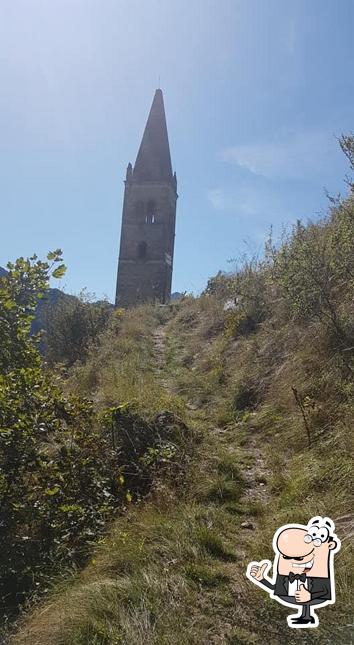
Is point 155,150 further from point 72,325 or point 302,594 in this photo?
point 302,594

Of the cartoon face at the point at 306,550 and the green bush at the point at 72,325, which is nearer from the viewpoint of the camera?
the cartoon face at the point at 306,550

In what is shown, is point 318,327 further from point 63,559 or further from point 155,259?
point 155,259

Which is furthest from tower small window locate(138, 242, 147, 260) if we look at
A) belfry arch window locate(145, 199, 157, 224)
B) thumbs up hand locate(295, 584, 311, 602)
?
thumbs up hand locate(295, 584, 311, 602)

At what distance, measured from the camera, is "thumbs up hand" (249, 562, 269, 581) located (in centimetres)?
242

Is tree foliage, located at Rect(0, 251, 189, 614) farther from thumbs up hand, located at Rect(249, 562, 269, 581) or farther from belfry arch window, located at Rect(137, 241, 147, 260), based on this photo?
belfry arch window, located at Rect(137, 241, 147, 260)

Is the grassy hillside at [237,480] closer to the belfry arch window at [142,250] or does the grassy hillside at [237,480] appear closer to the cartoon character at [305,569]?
the cartoon character at [305,569]

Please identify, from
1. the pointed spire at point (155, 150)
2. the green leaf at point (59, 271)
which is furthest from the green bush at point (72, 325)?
the pointed spire at point (155, 150)

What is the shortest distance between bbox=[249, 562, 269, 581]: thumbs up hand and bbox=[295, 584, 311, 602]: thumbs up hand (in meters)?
0.26

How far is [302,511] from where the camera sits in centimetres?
328

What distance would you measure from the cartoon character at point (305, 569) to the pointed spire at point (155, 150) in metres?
35.1

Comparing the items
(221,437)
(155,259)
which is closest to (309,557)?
(221,437)

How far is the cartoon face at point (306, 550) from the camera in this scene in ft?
6.74

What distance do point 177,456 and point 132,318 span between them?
1234 cm

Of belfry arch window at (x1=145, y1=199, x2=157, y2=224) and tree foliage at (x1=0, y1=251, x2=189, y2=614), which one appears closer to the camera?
tree foliage at (x1=0, y1=251, x2=189, y2=614)
